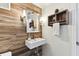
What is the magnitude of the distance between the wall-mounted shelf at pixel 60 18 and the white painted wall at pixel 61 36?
0.07 meters

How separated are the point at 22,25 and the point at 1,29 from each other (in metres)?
0.51

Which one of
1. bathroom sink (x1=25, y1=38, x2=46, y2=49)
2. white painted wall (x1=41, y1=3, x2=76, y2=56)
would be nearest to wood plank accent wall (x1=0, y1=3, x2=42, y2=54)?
bathroom sink (x1=25, y1=38, x2=46, y2=49)

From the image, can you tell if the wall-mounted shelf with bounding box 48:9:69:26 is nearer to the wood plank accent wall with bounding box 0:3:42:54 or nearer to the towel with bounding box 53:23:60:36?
the towel with bounding box 53:23:60:36

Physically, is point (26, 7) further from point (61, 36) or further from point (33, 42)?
point (61, 36)

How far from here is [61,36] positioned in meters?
1.84

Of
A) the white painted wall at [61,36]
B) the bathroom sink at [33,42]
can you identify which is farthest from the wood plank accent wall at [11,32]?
the white painted wall at [61,36]

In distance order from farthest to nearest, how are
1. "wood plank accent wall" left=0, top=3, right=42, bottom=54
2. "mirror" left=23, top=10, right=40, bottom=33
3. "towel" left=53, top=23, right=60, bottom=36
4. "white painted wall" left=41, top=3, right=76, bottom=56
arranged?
1. "mirror" left=23, top=10, right=40, bottom=33
2. "towel" left=53, top=23, right=60, bottom=36
3. "white painted wall" left=41, top=3, right=76, bottom=56
4. "wood plank accent wall" left=0, top=3, right=42, bottom=54

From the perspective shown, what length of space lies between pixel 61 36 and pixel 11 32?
0.90m

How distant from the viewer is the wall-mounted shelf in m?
1.67

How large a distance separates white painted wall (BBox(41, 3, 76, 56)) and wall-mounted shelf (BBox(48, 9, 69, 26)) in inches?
2.7

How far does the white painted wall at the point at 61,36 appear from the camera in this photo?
1.59m

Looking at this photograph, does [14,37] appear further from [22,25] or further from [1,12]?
[1,12]

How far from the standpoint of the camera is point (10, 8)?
1.54m

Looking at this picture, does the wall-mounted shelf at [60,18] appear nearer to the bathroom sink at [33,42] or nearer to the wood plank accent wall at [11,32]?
the bathroom sink at [33,42]
